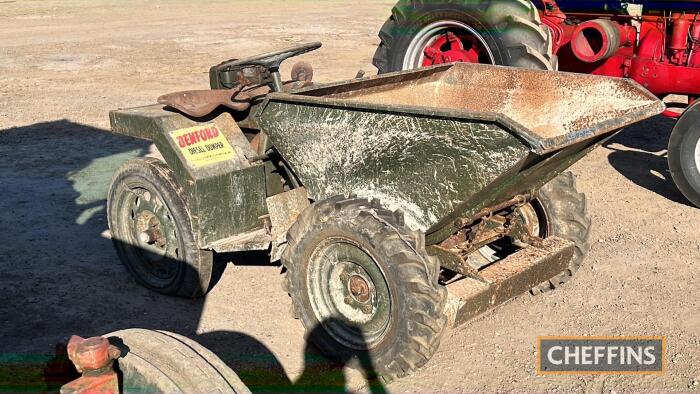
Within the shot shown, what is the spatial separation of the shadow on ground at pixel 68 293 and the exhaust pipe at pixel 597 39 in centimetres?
343

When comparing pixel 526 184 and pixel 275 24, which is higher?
pixel 526 184

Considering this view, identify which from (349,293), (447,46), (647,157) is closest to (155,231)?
(349,293)

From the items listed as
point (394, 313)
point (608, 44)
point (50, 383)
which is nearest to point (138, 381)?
point (50, 383)

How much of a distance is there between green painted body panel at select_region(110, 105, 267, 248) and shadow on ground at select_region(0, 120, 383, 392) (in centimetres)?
62

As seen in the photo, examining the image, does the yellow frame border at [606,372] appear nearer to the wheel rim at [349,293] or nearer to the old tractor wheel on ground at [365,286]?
the old tractor wheel on ground at [365,286]

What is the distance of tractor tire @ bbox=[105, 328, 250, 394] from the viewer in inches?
95.7

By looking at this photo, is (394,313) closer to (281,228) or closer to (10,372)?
(281,228)

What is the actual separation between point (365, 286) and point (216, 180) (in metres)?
1.09

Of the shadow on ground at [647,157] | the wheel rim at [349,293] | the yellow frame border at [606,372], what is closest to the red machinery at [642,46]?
the shadow on ground at [647,157]

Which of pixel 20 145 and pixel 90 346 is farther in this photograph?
pixel 20 145

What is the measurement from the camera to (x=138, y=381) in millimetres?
2482

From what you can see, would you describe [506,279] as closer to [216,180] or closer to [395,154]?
[395,154]

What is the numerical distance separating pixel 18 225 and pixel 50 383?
3.80 m

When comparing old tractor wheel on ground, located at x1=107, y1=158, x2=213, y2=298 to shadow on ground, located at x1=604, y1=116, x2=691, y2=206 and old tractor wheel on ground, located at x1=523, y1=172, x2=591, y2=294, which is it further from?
shadow on ground, located at x1=604, y1=116, x2=691, y2=206
